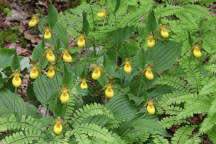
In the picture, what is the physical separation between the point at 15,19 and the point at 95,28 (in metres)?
1.93

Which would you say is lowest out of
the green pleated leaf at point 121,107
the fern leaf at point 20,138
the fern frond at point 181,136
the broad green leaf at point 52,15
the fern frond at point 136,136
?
the fern frond at point 136,136

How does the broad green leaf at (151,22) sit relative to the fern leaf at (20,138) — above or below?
above

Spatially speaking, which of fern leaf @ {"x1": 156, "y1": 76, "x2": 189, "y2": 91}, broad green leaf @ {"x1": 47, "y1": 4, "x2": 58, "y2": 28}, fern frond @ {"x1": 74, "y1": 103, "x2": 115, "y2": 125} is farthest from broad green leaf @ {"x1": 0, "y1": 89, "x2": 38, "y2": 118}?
fern leaf @ {"x1": 156, "y1": 76, "x2": 189, "y2": 91}

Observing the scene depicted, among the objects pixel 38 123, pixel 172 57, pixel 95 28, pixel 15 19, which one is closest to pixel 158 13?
pixel 172 57

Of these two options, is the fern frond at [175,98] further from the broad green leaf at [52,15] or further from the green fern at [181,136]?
the broad green leaf at [52,15]

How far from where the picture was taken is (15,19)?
4.14m

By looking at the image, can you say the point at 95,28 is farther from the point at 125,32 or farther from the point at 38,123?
the point at 38,123

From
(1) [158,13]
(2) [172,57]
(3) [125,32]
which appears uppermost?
(1) [158,13]

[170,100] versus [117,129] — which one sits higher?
[170,100]

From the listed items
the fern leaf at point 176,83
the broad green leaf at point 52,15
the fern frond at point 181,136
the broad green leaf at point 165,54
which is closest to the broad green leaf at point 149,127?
the fern frond at point 181,136

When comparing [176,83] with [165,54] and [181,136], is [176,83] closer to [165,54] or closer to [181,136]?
[165,54]

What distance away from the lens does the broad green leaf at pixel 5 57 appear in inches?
90.4

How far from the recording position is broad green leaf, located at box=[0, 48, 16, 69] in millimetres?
2295

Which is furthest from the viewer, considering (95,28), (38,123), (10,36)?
(10,36)
